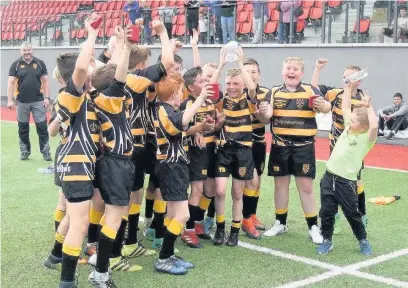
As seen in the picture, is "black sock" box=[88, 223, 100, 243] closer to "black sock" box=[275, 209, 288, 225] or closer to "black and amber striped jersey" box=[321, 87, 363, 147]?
"black sock" box=[275, 209, 288, 225]

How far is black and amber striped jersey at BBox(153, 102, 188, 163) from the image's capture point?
512 cm

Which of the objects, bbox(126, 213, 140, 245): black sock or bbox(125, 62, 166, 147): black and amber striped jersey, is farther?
bbox(126, 213, 140, 245): black sock

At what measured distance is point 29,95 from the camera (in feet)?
37.3

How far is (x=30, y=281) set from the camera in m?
4.98

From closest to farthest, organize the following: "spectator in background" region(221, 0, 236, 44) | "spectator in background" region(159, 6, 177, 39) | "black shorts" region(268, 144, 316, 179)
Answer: "black shorts" region(268, 144, 316, 179) < "spectator in background" region(221, 0, 236, 44) < "spectator in background" region(159, 6, 177, 39)

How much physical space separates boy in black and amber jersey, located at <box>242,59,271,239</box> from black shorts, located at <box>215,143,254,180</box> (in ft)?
1.18

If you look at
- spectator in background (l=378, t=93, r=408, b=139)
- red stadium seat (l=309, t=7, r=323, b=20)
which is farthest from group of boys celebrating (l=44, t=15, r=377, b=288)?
red stadium seat (l=309, t=7, r=323, b=20)

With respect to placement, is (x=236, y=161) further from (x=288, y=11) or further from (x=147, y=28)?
(x=147, y=28)

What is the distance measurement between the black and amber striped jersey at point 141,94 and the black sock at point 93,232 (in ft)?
2.74

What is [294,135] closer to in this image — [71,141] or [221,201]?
[221,201]

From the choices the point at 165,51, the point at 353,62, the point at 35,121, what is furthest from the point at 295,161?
the point at 353,62

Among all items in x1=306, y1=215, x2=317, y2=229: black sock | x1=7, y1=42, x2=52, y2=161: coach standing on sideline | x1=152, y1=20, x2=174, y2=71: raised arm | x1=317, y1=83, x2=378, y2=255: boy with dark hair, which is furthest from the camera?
x1=7, y1=42, x2=52, y2=161: coach standing on sideline

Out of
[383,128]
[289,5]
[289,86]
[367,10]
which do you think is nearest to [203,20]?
[289,5]

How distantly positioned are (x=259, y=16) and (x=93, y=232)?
11.1m
